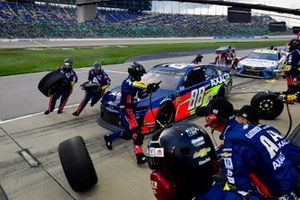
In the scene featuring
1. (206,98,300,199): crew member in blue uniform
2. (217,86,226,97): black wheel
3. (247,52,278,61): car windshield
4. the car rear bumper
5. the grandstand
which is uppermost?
the grandstand

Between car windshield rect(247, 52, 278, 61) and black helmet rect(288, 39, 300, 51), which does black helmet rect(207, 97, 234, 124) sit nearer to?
black helmet rect(288, 39, 300, 51)

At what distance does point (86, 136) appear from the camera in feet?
25.1

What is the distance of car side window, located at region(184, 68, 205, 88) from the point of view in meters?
9.05

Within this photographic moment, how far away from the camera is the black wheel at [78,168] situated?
16.0 feet

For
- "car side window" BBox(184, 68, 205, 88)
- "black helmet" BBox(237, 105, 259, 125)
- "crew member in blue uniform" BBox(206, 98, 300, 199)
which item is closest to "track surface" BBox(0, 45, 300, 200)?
"car side window" BBox(184, 68, 205, 88)

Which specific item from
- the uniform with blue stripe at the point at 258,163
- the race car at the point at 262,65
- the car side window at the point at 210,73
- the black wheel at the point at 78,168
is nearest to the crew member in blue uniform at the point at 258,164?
the uniform with blue stripe at the point at 258,163

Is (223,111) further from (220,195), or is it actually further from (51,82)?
(51,82)

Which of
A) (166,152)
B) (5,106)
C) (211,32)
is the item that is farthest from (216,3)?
(211,32)

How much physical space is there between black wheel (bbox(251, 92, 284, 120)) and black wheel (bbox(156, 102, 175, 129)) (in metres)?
2.47

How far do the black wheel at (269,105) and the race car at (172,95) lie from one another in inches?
57.0

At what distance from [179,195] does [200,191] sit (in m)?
0.13

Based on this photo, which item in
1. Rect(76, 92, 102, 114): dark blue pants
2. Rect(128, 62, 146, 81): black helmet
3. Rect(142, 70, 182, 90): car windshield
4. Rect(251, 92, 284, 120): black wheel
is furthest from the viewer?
Rect(76, 92, 102, 114): dark blue pants

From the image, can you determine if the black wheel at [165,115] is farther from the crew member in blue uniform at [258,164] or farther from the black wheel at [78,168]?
the crew member in blue uniform at [258,164]

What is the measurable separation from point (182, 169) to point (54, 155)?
5.00 meters
